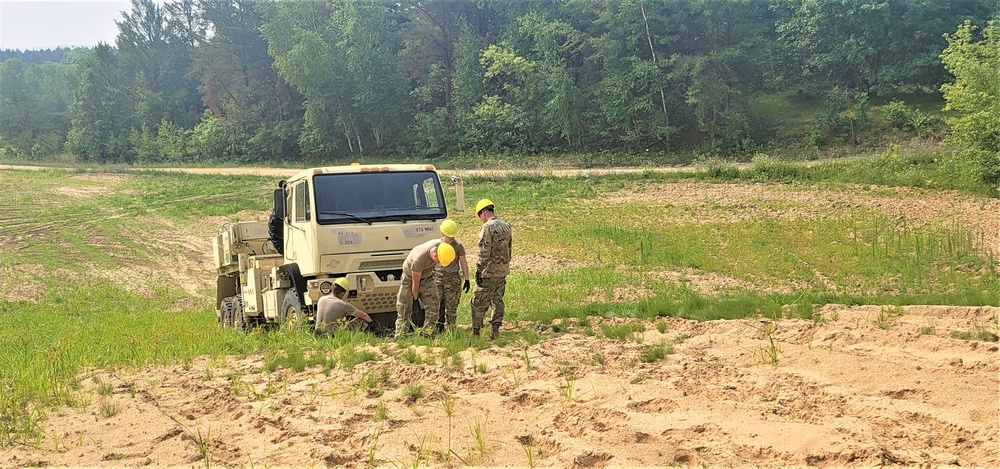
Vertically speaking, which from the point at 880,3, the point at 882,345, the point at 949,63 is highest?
the point at 880,3

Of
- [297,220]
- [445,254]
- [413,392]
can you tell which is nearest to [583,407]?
[413,392]

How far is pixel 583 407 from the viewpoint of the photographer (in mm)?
7223

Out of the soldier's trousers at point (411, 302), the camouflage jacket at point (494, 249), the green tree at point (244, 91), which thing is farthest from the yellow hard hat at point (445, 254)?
the green tree at point (244, 91)

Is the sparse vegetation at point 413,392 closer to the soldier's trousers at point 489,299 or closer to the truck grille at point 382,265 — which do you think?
the soldier's trousers at point 489,299

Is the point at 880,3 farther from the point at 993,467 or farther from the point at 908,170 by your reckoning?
the point at 993,467

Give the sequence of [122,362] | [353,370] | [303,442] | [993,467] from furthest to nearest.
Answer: [122,362], [353,370], [303,442], [993,467]

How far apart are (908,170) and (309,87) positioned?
4296cm

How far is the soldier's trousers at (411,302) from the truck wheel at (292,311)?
1.61 m

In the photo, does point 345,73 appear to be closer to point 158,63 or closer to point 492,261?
point 158,63

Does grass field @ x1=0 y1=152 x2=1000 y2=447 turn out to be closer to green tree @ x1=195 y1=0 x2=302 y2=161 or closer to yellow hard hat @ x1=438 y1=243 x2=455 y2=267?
yellow hard hat @ x1=438 y1=243 x2=455 y2=267

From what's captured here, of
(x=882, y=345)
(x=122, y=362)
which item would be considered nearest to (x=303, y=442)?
(x=122, y=362)

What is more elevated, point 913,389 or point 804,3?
point 804,3

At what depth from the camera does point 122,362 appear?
9.77 m

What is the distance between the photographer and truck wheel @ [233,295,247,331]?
47.4ft
